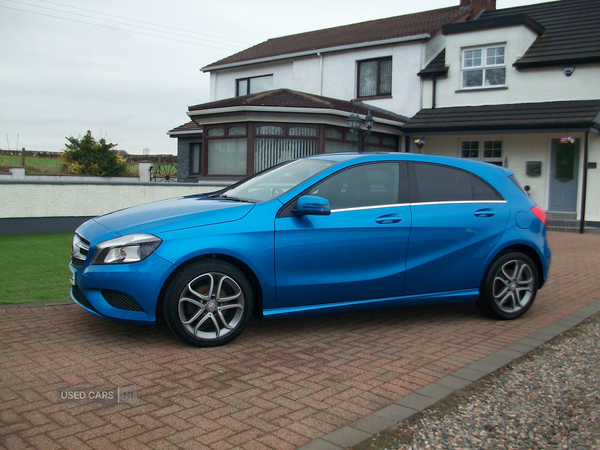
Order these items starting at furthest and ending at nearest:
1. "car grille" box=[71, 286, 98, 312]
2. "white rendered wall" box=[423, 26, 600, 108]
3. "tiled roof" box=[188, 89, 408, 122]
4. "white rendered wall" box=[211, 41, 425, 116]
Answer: "white rendered wall" box=[211, 41, 425, 116] → "white rendered wall" box=[423, 26, 600, 108] → "tiled roof" box=[188, 89, 408, 122] → "car grille" box=[71, 286, 98, 312]

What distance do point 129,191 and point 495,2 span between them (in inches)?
692

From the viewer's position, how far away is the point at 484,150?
2086cm

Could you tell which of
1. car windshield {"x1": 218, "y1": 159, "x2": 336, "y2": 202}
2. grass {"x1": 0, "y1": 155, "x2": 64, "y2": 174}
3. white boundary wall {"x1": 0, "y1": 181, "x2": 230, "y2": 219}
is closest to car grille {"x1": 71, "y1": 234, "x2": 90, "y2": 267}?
car windshield {"x1": 218, "y1": 159, "x2": 336, "y2": 202}

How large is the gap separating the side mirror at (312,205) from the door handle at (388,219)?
2.03ft

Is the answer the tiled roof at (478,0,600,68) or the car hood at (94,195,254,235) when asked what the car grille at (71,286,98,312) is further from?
the tiled roof at (478,0,600,68)

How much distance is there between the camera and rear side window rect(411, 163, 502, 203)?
586cm

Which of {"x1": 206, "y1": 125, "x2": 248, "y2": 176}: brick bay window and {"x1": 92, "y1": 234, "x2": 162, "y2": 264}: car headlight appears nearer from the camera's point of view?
{"x1": 92, "y1": 234, "x2": 162, "y2": 264}: car headlight

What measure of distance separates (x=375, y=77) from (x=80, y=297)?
19.7 meters

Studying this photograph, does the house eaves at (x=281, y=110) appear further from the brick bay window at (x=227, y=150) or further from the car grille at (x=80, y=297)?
the car grille at (x=80, y=297)

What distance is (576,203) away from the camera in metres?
18.8

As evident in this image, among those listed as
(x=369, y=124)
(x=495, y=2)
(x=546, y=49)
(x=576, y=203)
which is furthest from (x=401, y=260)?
(x=495, y=2)

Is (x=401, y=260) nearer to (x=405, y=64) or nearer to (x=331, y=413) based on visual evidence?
(x=331, y=413)

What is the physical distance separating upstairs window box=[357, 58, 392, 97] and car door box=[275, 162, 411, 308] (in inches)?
702

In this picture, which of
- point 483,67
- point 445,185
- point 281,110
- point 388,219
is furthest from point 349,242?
point 483,67
